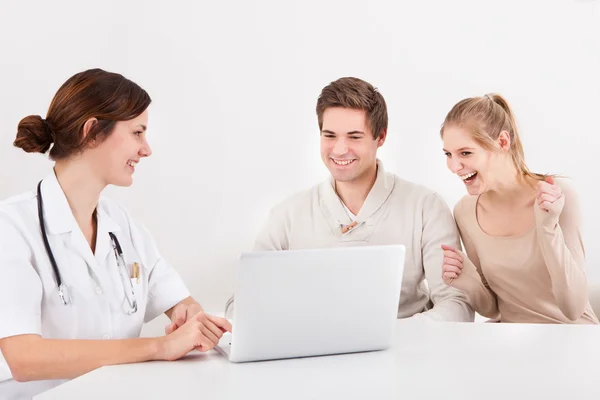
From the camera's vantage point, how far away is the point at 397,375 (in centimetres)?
144

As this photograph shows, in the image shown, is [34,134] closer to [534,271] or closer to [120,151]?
[120,151]

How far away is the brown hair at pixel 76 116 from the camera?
6.39ft

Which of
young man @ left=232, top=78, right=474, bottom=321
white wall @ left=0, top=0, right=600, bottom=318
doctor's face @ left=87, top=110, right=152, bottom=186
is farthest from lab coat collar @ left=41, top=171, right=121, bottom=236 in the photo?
white wall @ left=0, top=0, right=600, bottom=318

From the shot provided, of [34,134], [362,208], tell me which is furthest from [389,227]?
[34,134]

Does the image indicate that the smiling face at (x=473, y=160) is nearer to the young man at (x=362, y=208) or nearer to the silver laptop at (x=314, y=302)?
the young man at (x=362, y=208)

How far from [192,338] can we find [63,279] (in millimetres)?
443

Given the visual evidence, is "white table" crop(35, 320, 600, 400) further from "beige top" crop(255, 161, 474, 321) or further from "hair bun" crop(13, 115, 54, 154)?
"beige top" crop(255, 161, 474, 321)

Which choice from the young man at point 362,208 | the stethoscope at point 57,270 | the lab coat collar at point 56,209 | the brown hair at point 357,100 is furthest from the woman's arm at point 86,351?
the brown hair at point 357,100

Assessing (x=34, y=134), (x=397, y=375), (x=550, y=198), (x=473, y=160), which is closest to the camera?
(x=397, y=375)

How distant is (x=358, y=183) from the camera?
109 inches

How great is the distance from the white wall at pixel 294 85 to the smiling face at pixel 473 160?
131cm

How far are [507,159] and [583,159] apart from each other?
4.83ft

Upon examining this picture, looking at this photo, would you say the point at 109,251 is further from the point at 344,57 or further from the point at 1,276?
the point at 344,57

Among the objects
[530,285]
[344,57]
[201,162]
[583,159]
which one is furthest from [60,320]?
[583,159]
